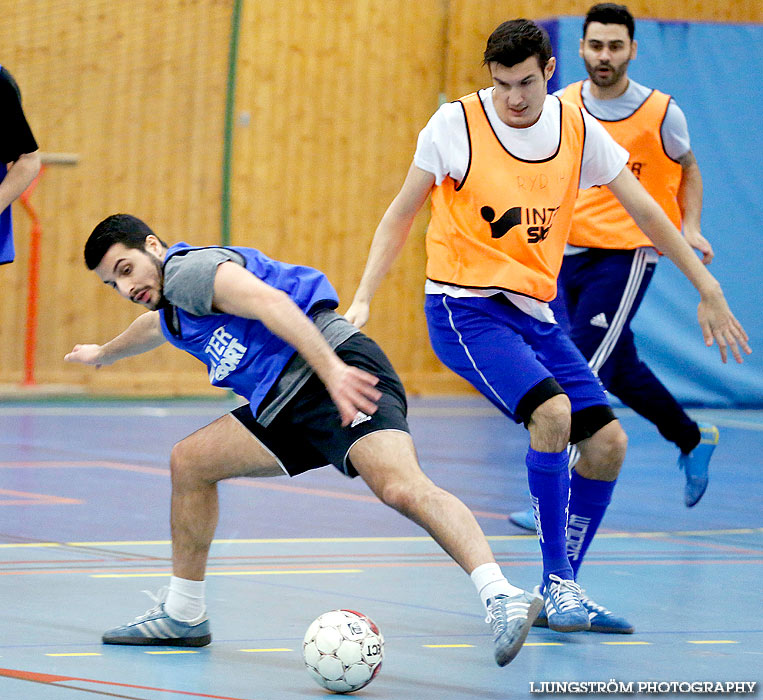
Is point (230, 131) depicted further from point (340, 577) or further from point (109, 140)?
point (340, 577)

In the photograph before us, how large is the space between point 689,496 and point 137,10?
8091 millimetres

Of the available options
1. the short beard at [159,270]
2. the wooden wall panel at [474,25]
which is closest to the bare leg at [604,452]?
the short beard at [159,270]

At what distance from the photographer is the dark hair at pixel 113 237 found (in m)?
4.12

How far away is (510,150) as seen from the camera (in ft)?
15.7

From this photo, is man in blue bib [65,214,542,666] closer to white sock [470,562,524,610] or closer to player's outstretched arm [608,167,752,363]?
white sock [470,562,524,610]

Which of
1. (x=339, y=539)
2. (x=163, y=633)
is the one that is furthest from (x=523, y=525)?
(x=163, y=633)

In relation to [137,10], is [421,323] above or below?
below

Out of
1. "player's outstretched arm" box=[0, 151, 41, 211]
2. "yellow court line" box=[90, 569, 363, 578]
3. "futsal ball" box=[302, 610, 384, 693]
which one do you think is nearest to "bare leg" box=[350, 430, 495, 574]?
"futsal ball" box=[302, 610, 384, 693]

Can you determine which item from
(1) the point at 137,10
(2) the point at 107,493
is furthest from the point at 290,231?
(2) the point at 107,493

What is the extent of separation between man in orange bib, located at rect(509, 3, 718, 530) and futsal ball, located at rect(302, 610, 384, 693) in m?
2.99

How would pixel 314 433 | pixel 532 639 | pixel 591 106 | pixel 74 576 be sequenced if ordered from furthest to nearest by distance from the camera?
pixel 591 106 < pixel 74 576 < pixel 532 639 < pixel 314 433

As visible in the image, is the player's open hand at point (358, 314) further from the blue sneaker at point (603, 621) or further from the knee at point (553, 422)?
the blue sneaker at point (603, 621)

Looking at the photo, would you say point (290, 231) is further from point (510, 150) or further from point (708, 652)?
point (708, 652)

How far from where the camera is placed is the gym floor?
3.89 m
